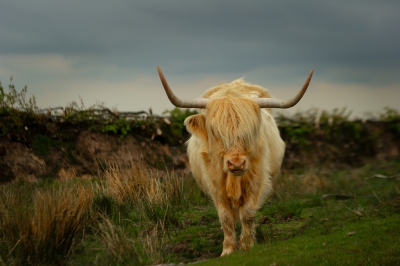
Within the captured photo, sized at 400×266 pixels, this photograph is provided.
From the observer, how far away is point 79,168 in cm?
1165

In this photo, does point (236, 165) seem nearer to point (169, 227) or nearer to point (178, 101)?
point (178, 101)

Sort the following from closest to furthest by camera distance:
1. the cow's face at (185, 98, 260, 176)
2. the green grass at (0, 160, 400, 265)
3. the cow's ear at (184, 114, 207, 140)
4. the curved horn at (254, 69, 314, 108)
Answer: the green grass at (0, 160, 400, 265), the cow's face at (185, 98, 260, 176), the curved horn at (254, 69, 314, 108), the cow's ear at (184, 114, 207, 140)

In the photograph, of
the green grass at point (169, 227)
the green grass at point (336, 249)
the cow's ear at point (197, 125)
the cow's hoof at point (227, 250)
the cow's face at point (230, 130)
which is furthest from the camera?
the cow's ear at point (197, 125)

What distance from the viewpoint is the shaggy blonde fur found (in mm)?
5891

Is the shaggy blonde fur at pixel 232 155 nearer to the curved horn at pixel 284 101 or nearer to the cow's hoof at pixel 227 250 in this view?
the cow's hoof at pixel 227 250

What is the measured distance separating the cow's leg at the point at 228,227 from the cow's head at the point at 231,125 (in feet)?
2.30

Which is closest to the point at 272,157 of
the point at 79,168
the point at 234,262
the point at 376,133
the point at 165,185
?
the point at 165,185

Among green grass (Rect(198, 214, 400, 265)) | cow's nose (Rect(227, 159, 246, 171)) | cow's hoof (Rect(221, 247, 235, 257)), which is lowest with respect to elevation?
cow's hoof (Rect(221, 247, 235, 257))

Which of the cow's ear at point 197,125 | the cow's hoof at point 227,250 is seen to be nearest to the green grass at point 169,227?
the cow's hoof at point 227,250

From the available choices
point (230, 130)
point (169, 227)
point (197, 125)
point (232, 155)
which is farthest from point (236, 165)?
point (169, 227)

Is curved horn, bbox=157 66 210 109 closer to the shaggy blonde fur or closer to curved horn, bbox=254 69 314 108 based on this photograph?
the shaggy blonde fur

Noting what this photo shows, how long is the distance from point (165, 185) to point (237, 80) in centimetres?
208

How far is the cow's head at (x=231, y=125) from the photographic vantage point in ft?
18.9

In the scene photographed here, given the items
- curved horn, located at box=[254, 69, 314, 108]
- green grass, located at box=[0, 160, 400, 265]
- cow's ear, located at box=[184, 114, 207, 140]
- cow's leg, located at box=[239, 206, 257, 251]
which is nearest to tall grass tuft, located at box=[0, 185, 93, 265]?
green grass, located at box=[0, 160, 400, 265]
